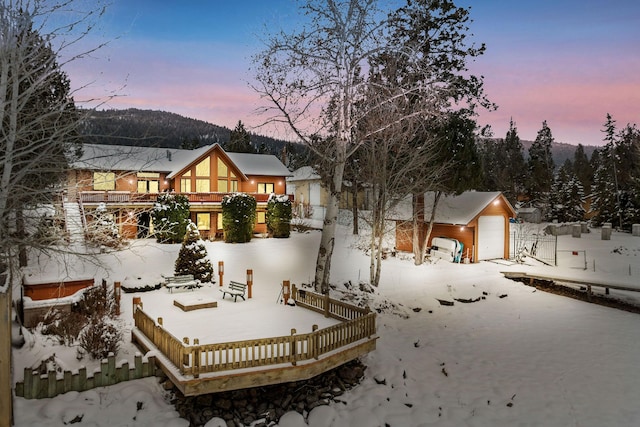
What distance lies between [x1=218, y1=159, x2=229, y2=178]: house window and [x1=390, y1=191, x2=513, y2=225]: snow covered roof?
1312 centimetres

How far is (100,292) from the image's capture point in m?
13.5

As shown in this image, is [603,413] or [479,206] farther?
[479,206]

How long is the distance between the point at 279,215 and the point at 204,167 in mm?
7274

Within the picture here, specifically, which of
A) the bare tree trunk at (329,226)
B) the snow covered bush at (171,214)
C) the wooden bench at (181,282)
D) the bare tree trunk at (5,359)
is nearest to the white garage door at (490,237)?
the bare tree trunk at (329,226)

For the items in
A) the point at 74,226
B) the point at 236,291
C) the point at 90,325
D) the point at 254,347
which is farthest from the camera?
the point at 236,291

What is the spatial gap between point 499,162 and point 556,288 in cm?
5365

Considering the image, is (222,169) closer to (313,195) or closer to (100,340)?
(313,195)

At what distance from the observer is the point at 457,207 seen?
2578 centimetres

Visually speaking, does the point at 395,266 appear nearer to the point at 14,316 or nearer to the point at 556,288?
the point at 556,288

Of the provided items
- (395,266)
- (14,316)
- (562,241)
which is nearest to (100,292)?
(14,316)

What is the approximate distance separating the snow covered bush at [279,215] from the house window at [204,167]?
5.83 meters

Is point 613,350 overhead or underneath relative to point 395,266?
underneath

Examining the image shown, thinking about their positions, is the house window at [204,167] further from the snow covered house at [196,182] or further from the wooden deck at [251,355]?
the wooden deck at [251,355]

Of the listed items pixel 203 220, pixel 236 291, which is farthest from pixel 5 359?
pixel 203 220
